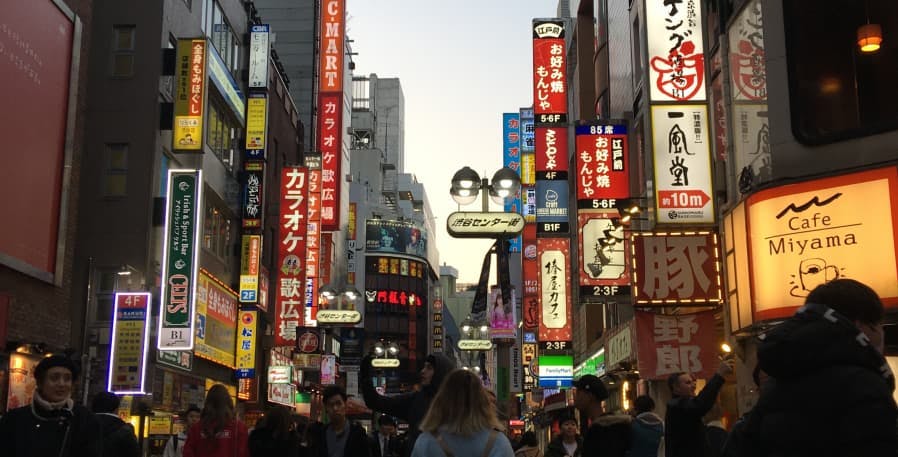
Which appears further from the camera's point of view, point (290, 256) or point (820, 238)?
point (290, 256)

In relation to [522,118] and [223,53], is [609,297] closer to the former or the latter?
[223,53]

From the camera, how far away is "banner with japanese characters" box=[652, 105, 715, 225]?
16.8m

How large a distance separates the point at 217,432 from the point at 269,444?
2.20 ft

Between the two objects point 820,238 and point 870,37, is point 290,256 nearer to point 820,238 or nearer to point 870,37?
point 820,238

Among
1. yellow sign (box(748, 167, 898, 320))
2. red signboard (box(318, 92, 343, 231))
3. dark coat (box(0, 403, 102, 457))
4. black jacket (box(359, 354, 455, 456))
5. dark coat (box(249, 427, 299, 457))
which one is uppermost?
red signboard (box(318, 92, 343, 231))

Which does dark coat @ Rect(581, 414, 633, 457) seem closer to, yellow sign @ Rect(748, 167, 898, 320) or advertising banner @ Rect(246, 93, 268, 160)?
yellow sign @ Rect(748, 167, 898, 320)

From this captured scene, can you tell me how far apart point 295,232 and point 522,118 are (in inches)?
929

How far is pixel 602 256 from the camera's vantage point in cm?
2459

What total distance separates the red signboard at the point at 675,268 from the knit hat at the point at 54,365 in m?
12.0

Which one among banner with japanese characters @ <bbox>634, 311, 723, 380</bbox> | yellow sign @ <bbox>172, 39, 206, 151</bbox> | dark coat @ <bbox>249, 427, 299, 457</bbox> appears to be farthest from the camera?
yellow sign @ <bbox>172, 39, 206, 151</bbox>

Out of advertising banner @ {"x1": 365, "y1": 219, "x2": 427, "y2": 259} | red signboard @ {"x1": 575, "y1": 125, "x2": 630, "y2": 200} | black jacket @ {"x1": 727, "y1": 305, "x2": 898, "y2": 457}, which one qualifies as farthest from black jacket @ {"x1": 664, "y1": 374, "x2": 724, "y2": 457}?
advertising banner @ {"x1": 365, "y1": 219, "x2": 427, "y2": 259}

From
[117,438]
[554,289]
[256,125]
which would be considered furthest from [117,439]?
[256,125]

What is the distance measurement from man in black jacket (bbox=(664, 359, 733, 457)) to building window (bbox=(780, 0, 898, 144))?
7.86 m

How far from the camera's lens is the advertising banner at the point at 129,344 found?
23.6 metres
